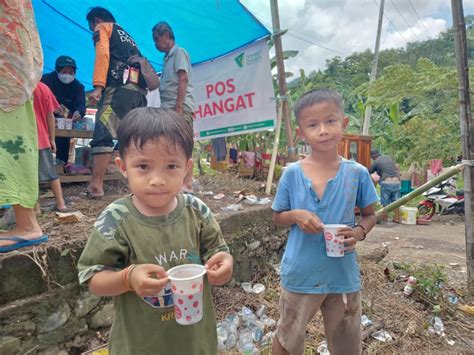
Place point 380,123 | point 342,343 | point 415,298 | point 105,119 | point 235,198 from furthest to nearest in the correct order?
point 380,123, point 235,198, point 105,119, point 415,298, point 342,343

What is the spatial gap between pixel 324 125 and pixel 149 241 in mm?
1033

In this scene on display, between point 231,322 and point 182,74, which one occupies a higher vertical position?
point 182,74

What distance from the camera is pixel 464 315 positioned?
2912 mm

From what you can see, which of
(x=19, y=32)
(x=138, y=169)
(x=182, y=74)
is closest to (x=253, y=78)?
(x=182, y=74)

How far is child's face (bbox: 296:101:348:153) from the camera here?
1.69 metres

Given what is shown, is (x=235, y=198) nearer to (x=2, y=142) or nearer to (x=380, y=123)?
(x=2, y=142)

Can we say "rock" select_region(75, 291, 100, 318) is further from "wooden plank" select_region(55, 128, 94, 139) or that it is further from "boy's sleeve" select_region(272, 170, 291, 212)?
"wooden plank" select_region(55, 128, 94, 139)

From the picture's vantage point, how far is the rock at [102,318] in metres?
2.28

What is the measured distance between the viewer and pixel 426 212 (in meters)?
8.36

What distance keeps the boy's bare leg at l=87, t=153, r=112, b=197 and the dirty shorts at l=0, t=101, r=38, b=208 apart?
1.46 metres

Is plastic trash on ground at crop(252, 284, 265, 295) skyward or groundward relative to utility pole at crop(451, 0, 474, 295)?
groundward

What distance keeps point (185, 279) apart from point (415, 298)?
288 cm

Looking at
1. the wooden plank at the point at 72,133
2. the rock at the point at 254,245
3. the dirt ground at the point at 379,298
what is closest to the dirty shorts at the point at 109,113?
the dirt ground at the point at 379,298

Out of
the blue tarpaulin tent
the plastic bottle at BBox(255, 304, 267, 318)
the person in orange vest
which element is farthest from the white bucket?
the person in orange vest
